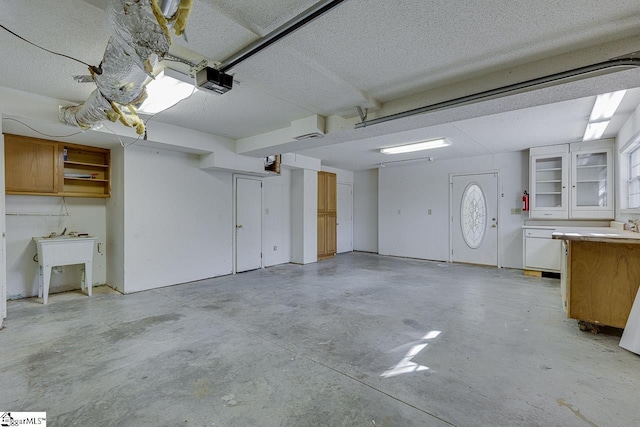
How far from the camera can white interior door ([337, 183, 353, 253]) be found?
8.52 metres

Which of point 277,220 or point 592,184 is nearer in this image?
point 592,184

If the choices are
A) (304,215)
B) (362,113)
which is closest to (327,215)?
(304,215)

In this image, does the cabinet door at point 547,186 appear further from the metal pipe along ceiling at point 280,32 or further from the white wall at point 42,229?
the white wall at point 42,229

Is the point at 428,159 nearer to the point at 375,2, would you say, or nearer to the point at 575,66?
the point at 575,66

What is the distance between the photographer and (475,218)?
6578 mm

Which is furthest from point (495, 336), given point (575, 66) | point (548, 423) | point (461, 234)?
point (461, 234)

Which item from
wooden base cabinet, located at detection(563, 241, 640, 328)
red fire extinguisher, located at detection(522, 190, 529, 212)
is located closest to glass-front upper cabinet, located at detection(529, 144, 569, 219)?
red fire extinguisher, located at detection(522, 190, 529, 212)

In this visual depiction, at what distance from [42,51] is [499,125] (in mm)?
5233

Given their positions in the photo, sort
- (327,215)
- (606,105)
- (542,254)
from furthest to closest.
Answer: (327,215), (542,254), (606,105)

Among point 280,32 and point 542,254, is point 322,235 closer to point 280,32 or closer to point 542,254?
point 542,254

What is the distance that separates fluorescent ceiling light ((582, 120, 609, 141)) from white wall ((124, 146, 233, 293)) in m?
5.90

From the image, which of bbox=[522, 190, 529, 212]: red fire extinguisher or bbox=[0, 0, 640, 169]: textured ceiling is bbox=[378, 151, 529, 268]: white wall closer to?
bbox=[522, 190, 529, 212]: red fire extinguisher

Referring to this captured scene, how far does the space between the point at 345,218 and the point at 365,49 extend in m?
6.62

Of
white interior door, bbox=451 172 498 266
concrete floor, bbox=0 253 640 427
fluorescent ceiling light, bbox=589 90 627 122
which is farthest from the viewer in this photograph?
white interior door, bbox=451 172 498 266
